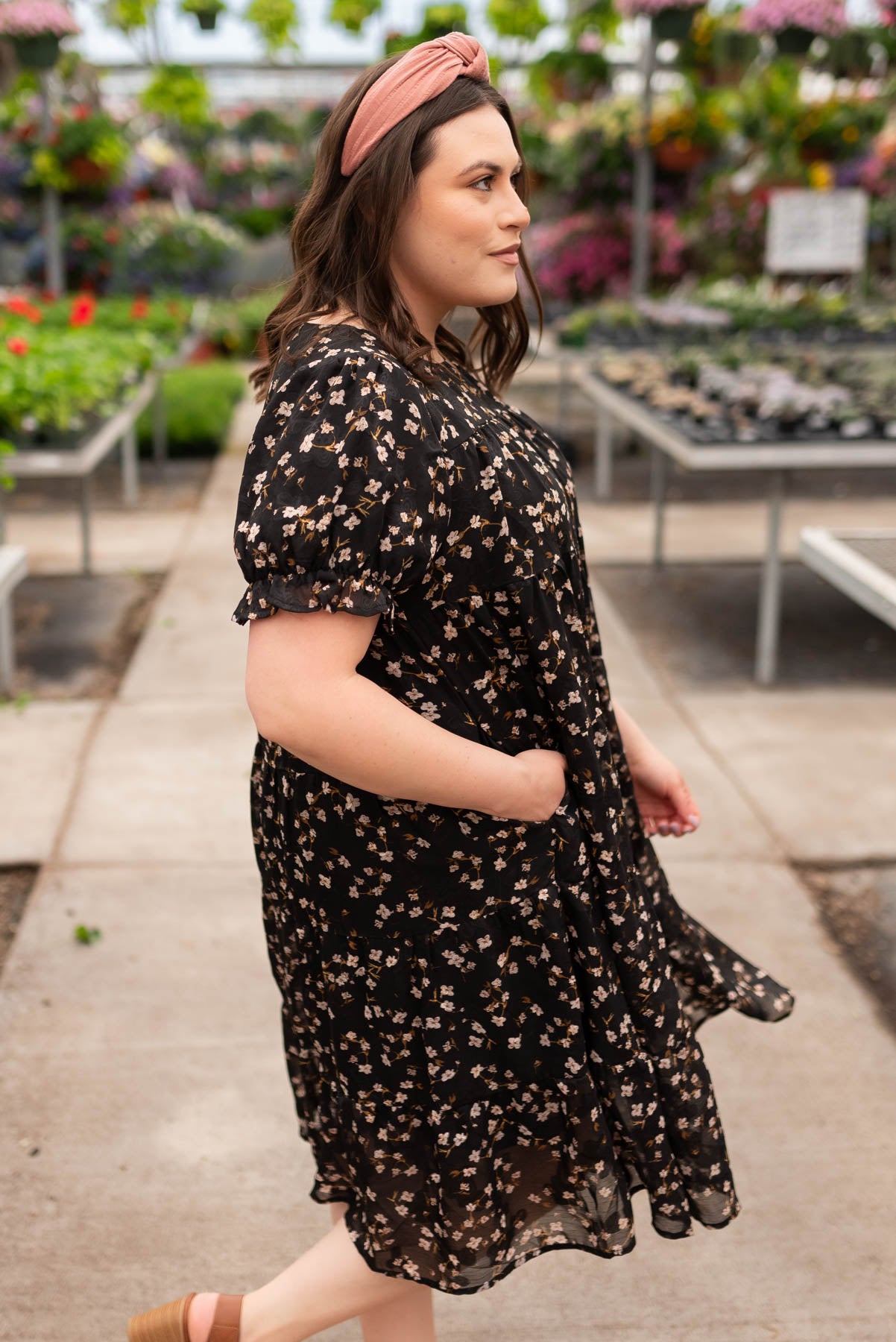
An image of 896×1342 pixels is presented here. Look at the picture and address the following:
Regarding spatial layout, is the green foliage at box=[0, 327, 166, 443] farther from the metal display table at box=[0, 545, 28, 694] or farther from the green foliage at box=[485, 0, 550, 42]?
the green foliage at box=[485, 0, 550, 42]

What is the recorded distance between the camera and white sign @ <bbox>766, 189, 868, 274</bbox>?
7.86m

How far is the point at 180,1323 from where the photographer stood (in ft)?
5.67

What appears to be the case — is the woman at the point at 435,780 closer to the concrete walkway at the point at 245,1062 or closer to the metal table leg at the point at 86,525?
the concrete walkway at the point at 245,1062

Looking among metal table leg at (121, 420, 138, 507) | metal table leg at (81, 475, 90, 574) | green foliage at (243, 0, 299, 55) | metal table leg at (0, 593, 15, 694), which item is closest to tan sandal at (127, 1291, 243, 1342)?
metal table leg at (0, 593, 15, 694)

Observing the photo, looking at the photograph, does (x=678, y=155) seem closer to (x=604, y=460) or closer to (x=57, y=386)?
(x=604, y=460)

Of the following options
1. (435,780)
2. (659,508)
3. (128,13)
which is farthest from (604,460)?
(435,780)

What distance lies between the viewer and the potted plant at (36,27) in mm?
8266

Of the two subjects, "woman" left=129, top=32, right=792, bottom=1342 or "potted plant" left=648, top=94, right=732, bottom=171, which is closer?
"woman" left=129, top=32, right=792, bottom=1342

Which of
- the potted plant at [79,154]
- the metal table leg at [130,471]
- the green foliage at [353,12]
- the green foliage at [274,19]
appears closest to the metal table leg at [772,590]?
the metal table leg at [130,471]

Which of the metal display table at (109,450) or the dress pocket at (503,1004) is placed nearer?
the dress pocket at (503,1004)

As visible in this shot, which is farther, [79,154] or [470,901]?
[79,154]

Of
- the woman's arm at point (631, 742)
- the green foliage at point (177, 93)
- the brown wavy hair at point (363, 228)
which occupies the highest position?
the green foliage at point (177, 93)

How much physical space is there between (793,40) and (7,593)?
605 centimetres

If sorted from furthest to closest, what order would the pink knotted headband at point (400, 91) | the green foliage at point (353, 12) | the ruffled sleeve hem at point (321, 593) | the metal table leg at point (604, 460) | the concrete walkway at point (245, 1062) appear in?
the green foliage at point (353, 12) → the metal table leg at point (604, 460) → the concrete walkway at point (245, 1062) → the pink knotted headband at point (400, 91) → the ruffled sleeve hem at point (321, 593)
